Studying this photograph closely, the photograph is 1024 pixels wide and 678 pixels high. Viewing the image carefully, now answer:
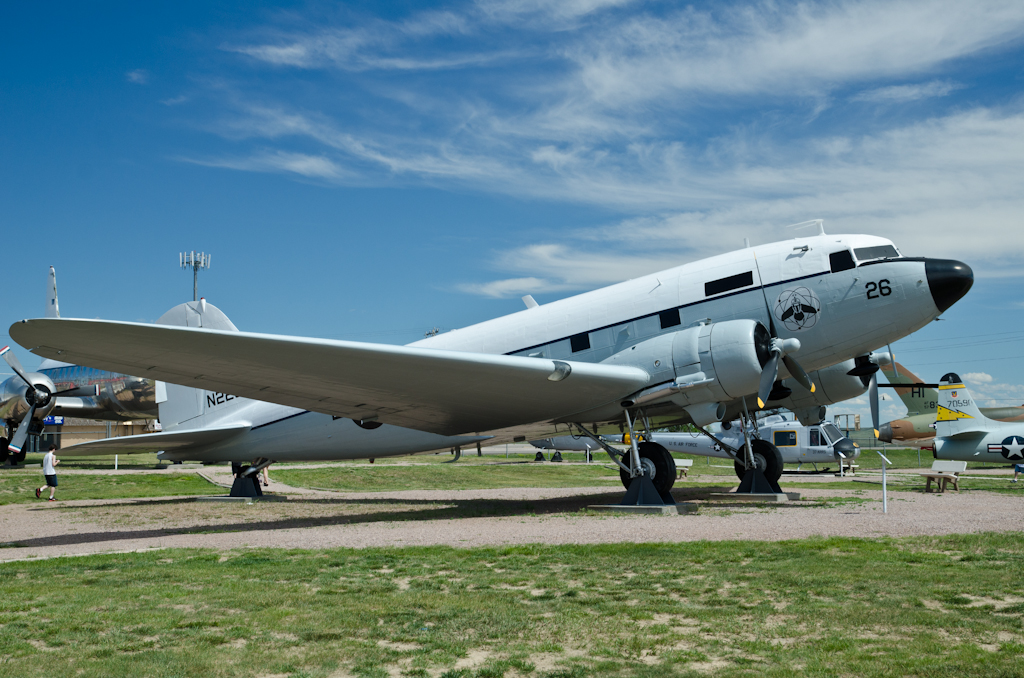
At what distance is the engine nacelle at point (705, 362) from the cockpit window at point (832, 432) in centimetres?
2771

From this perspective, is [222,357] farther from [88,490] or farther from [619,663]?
[88,490]

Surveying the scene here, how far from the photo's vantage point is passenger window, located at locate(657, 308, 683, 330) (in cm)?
1527

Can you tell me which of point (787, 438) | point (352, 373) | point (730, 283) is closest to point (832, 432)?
point (787, 438)

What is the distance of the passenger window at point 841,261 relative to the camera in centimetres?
1463

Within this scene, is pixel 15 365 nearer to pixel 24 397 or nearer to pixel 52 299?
pixel 24 397

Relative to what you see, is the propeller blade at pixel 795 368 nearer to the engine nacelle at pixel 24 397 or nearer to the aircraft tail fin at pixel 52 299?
the aircraft tail fin at pixel 52 299

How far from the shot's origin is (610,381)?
14.5 meters

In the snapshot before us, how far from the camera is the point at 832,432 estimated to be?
3981cm

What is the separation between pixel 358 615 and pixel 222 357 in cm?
662

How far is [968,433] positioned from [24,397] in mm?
45411

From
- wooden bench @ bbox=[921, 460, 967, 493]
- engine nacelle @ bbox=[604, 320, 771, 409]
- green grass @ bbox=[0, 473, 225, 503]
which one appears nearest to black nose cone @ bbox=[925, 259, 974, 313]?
engine nacelle @ bbox=[604, 320, 771, 409]

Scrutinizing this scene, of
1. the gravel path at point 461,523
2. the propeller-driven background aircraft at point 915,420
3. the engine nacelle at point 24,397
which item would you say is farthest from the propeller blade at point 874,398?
the engine nacelle at point 24,397

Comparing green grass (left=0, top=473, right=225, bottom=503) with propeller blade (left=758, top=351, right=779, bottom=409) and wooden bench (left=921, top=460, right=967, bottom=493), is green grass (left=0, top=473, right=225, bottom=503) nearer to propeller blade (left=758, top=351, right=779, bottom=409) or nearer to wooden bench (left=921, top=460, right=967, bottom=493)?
propeller blade (left=758, top=351, right=779, bottom=409)

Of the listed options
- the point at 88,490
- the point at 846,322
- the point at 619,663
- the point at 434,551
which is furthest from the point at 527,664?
the point at 88,490
